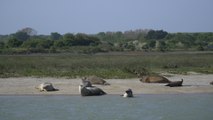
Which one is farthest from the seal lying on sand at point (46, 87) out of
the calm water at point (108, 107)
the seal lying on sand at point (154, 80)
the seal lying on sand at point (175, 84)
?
the seal lying on sand at point (175, 84)

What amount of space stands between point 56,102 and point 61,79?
7.05 m

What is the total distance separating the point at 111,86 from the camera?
25.6 m

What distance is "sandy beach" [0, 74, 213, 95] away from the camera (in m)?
24.3

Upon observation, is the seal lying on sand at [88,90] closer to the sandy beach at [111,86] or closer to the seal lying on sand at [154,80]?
the sandy beach at [111,86]

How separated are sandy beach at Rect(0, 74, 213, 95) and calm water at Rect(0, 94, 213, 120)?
115cm

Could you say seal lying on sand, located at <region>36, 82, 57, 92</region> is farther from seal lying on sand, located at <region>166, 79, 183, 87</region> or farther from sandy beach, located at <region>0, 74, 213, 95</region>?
seal lying on sand, located at <region>166, 79, 183, 87</region>

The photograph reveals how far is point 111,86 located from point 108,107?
5.58 meters

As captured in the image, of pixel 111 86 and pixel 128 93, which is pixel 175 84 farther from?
pixel 128 93

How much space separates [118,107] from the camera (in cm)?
2008

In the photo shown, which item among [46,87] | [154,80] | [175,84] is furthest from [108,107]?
[154,80]

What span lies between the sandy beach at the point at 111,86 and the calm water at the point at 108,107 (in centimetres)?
115

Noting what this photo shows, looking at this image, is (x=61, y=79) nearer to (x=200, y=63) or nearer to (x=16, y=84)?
(x=16, y=84)

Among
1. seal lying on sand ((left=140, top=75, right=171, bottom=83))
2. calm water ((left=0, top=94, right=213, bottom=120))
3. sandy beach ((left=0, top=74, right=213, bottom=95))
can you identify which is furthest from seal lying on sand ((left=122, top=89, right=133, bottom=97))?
seal lying on sand ((left=140, top=75, right=171, bottom=83))

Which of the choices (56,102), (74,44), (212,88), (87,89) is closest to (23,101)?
(56,102)
